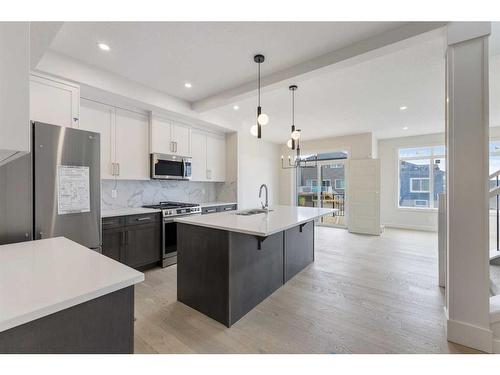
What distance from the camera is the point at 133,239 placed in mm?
3219

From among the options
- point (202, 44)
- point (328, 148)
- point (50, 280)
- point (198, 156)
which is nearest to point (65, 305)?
point (50, 280)

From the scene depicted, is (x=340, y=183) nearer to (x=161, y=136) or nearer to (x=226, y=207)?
(x=226, y=207)

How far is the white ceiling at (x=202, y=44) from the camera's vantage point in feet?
6.88

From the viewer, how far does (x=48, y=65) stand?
8.09 ft

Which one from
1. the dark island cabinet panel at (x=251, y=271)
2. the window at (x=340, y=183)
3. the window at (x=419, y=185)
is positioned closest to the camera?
the dark island cabinet panel at (x=251, y=271)

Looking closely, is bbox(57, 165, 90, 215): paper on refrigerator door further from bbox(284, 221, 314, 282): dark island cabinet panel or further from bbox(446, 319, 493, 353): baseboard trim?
bbox(446, 319, 493, 353): baseboard trim

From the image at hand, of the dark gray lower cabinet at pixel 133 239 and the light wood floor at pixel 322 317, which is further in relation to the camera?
the dark gray lower cabinet at pixel 133 239

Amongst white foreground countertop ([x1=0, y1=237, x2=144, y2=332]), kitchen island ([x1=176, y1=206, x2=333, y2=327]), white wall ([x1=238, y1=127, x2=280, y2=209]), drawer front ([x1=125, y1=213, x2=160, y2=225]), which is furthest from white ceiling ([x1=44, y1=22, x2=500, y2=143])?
white foreground countertop ([x1=0, y1=237, x2=144, y2=332])

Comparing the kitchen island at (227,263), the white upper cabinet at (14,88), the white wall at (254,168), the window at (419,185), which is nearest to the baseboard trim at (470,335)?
the kitchen island at (227,263)

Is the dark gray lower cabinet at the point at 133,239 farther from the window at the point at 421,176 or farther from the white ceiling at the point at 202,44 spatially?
the window at the point at 421,176

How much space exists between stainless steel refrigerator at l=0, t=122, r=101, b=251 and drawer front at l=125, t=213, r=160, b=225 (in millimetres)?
589

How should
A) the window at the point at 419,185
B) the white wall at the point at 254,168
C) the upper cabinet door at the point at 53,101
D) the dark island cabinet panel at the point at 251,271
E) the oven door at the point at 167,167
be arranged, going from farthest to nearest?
the window at the point at 419,185
the white wall at the point at 254,168
the oven door at the point at 167,167
the upper cabinet door at the point at 53,101
the dark island cabinet panel at the point at 251,271

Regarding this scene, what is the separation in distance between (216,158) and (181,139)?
1.04m

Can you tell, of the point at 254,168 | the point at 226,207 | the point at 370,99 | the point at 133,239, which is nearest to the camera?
the point at 133,239
